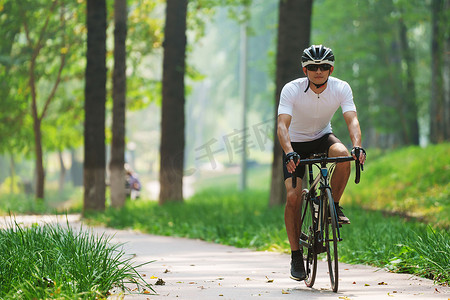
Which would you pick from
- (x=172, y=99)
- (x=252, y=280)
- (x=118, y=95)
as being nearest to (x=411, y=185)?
(x=172, y=99)

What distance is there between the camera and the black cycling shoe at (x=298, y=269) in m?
6.07

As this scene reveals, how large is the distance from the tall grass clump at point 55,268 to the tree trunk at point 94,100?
29.6 ft

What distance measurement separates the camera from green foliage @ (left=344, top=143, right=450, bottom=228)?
14541 mm

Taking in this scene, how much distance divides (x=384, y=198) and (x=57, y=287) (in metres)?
14.0

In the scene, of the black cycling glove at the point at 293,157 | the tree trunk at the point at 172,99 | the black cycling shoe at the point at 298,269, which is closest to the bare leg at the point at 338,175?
the black cycling glove at the point at 293,157

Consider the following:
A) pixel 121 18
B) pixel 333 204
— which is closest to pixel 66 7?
pixel 121 18

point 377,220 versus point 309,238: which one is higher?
point 309,238

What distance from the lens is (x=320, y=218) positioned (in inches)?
229

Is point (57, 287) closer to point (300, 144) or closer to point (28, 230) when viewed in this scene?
point (28, 230)

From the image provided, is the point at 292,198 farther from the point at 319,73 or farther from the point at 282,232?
the point at 282,232

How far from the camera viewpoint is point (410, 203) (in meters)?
15.4

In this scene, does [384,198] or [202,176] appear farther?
[202,176]

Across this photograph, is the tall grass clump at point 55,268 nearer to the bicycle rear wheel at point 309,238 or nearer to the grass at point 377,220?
the bicycle rear wheel at point 309,238

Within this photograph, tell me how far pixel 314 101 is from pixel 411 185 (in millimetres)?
12567
